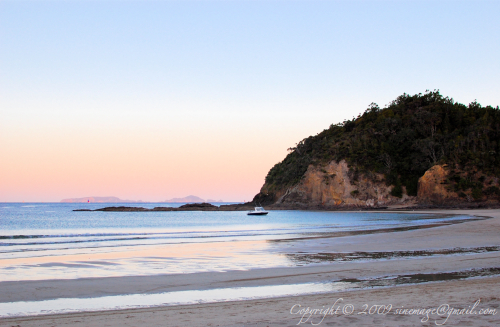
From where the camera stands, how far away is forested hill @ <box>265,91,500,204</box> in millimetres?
87750

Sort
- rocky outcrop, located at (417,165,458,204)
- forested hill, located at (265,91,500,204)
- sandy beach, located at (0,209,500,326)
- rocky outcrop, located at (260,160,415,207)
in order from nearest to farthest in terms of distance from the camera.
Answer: sandy beach, located at (0,209,500,326) < rocky outcrop, located at (417,165,458,204) < forested hill, located at (265,91,500,204) < rocky outcrop, located at (260,160,415,207)

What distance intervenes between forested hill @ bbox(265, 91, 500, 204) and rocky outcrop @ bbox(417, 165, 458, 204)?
221 centimetres

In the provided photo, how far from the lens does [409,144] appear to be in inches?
4001

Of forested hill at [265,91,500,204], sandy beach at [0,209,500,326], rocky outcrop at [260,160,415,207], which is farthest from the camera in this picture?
rocky outcrop at [260,160,415,207]

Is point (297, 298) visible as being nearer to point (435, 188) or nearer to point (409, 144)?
point (435, 188)

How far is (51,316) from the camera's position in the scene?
289 inches

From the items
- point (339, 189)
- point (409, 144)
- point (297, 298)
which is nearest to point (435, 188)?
point (409, 144)

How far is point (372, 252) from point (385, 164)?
84.5 m

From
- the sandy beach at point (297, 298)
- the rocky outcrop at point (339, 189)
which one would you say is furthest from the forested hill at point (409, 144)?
the sandy beach at point (297, 298)

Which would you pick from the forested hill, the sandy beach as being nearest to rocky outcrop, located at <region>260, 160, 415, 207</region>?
the forested hill

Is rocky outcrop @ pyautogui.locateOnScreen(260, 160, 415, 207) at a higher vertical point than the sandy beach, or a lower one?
higher

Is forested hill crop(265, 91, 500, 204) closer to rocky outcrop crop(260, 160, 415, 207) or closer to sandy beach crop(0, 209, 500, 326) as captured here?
rocky outcrop crop(260, 160, 415, 207)

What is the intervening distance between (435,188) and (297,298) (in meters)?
86.1

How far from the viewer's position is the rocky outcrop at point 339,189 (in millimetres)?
92500
